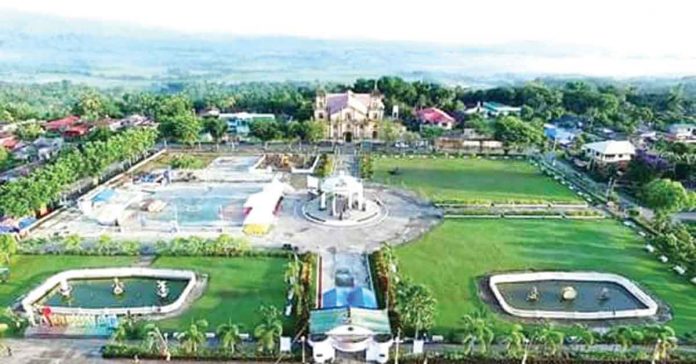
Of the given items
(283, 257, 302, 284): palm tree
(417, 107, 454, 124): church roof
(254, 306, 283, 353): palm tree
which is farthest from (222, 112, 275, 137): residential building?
(254, 306, 283, 353): palm tree

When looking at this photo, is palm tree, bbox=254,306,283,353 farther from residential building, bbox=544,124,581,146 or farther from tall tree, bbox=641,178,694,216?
residential building, bbox=544,124,581,146

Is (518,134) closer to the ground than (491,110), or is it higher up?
closer to the ground

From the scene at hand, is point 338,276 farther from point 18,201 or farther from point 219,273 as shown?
point 18,201

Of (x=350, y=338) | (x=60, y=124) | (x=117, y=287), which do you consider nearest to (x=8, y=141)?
(x=60, y=124)

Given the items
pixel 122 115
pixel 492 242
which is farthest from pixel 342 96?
pixel 492 242

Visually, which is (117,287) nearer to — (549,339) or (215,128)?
(549,339)

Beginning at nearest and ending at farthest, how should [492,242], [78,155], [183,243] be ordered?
[183,243] < [492,242] < [78,155]
